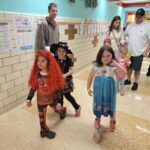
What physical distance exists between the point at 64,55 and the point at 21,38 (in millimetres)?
749

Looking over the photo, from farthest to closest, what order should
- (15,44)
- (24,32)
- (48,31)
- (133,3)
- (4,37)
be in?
1. (133,3)
2. (48,31)
3. (24,32)
4. (15,44)
5. (4,37)

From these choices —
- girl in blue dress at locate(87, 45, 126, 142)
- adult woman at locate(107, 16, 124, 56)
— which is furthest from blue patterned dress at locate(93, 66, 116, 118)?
adult woman at locate(107, 16, 124, 56)

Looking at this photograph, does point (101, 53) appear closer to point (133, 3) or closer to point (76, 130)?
point (76, 130)

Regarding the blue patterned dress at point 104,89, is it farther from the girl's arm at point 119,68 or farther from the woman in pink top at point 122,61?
the woman in pink top at point 122,61

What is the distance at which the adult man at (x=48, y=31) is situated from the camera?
227 cm

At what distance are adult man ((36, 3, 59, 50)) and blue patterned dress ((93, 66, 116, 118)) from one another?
40.3 inches

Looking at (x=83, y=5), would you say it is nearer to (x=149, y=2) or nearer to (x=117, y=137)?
(x=117, y=137)

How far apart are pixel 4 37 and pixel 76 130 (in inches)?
52.2

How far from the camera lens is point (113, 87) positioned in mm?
1519

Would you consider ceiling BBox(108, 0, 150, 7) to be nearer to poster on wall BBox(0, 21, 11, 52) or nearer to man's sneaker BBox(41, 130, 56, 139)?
poster on wall BBox(0, 21, 11, 52)

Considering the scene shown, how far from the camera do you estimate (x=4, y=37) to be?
1.90 meters

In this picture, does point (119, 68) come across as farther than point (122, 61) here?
No

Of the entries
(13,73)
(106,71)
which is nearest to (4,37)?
(13,73)

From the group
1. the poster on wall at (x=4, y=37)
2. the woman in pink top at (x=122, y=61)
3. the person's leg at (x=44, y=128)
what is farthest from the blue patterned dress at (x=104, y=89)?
the poster on wall at (x=4, y=37)
